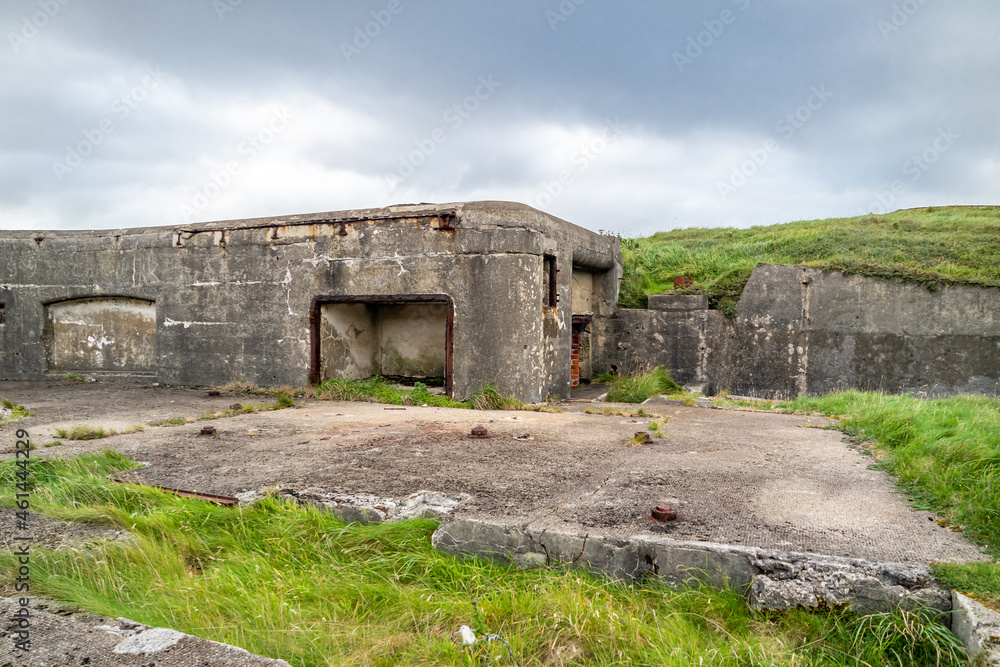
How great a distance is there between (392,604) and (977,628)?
197cm

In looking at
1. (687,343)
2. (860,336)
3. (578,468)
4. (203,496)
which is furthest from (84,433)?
(860,336)

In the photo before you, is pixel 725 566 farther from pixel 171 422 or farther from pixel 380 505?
pixel 171 422

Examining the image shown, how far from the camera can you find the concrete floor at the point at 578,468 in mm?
2551

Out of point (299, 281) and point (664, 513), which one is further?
point (299, 281)

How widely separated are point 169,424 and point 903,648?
5639mm

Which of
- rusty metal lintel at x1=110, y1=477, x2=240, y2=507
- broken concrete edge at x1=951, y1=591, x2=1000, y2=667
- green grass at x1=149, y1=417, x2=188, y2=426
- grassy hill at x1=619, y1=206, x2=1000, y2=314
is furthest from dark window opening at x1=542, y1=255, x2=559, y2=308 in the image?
broken concrete edge at x1=951, y1=591, x2=1000, y2=667

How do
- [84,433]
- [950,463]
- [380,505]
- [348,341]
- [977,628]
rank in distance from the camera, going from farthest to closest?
[348,341] < [84,433] < [950,463] < [380,505] < [977,628]

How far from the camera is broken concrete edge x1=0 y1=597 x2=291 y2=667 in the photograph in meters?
1.76

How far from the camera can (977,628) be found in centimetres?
178

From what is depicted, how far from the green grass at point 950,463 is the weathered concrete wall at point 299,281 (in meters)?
3.75

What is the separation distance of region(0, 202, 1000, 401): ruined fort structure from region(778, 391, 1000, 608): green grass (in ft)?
12.4

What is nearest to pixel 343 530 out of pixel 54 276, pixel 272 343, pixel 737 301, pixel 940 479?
pixel 940 479

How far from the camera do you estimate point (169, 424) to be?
549 centimetres

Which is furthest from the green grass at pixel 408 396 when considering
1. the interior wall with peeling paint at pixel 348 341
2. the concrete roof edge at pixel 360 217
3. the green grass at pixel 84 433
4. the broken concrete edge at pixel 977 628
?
the broken concrete edge at pixel 977 628
